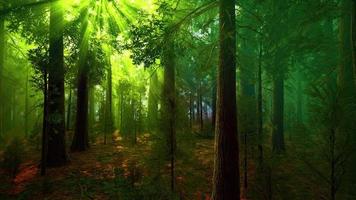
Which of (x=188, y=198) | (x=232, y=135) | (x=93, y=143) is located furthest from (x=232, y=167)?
(x=93, y=143)

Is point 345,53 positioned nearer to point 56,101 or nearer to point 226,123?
point 226,123

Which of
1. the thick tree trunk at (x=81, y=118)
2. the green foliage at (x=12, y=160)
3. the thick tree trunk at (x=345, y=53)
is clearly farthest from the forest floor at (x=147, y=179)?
the thick tree trunk at (x=345, y=53)

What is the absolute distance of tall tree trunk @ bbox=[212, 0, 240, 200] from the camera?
8695mm

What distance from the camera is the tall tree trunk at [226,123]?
8695mm

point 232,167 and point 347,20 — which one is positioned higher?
point 347,20

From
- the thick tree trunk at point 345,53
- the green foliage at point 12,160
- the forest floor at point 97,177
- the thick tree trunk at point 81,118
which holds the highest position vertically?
the thick tree trunk at point 345,53

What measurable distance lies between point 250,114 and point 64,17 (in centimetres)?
930

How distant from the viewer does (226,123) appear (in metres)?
8.68

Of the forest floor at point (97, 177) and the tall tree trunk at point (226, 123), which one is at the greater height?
the tall tree trunk at point (226, 123)

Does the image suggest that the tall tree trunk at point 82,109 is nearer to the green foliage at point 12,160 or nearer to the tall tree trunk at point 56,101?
the tall tree trunk at point 56,101

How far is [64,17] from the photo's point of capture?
48.7 ft

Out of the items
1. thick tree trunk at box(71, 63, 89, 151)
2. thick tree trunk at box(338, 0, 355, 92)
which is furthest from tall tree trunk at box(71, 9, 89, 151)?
thick tree trunk at box(338, 0, 355, 92)

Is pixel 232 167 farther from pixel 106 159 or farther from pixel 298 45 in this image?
pixel 106 159

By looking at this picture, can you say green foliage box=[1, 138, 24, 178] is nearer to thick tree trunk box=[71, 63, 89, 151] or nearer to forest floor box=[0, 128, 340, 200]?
forest floor box=[0, 128, 340, 200]
